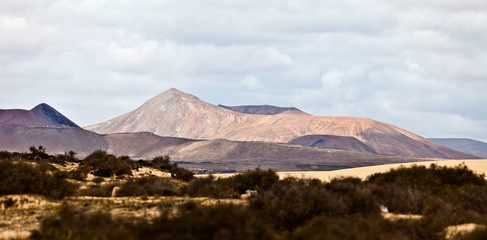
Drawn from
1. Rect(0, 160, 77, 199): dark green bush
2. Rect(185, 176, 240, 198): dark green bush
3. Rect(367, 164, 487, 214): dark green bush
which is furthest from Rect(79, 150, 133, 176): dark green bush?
Rect(367, 164, 487, 214): dark green bush

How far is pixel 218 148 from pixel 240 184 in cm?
15770

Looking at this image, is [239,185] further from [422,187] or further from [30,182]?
[30,182]

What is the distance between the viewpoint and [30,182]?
24.6 m

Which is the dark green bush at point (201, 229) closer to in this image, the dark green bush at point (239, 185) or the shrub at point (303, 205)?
the shrub at point (303, 205)

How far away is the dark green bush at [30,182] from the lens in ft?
79.2

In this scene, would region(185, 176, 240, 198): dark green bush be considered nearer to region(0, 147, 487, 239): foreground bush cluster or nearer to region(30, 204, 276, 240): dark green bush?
region(0, 147, 487, 239): foreground bush cluster

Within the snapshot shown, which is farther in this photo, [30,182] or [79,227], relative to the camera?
[30,182]

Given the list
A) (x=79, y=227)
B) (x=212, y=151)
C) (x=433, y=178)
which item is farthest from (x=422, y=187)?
(x=212, y=151)

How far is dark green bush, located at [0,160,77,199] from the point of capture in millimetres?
24125

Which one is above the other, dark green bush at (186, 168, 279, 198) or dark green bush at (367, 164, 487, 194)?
dark green bush at (367, 164, 487, 194)

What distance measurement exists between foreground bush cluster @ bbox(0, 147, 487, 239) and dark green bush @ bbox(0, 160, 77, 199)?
0.04 metres

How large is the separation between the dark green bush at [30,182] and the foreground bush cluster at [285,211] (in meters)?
0.04

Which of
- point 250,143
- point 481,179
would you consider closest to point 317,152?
point 250,143

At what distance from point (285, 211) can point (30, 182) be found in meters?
12.9
